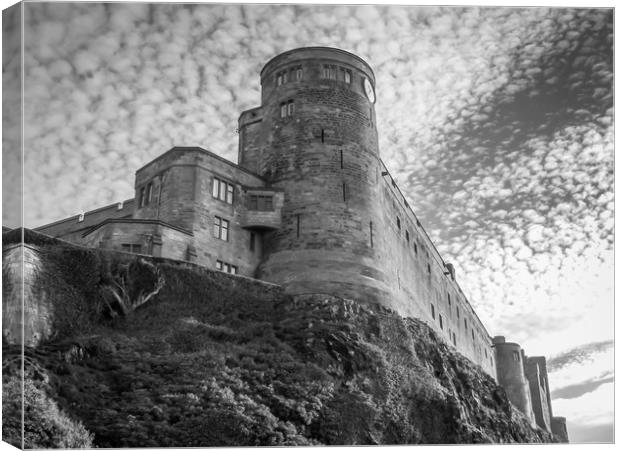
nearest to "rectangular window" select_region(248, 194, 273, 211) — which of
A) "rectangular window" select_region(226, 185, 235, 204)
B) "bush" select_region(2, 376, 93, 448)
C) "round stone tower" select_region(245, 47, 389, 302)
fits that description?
"round stone tower" select_region(245, 47, 389, 302)

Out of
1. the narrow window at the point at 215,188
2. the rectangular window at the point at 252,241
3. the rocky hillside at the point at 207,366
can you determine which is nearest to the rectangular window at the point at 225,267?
the rectangular window at the point at 252,241

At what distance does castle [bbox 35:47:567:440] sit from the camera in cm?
2630

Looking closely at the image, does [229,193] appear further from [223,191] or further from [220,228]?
[220,228]

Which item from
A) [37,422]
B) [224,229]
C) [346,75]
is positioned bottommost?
[37,422]

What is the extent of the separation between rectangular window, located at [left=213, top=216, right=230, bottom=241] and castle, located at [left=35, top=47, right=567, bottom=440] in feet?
0.14

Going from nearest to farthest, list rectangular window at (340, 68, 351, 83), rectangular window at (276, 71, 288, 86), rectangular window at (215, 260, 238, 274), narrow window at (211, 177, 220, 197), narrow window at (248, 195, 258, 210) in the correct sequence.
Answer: rectangular window at (215, 260, 238, 274)
narrow window at (211, 177, 220, 197)
narrow window at (248, 195, 258, 210)
rectangular window at (340, 68, 351, 83)
rectangular window at (276, 71, 288, 86)

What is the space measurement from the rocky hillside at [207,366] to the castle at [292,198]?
1.87m

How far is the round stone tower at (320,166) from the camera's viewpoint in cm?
2725

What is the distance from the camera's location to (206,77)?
20766 millimetres

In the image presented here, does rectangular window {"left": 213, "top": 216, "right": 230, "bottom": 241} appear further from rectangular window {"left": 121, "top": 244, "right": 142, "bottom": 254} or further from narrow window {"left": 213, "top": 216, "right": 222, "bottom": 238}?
rectangular window {"left": 121, "top": 244, "right": 142, "bottom": 254}

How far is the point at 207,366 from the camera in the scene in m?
19.8

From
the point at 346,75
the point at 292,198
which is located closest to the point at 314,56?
the point at 346,75

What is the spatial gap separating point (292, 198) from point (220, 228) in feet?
10.0

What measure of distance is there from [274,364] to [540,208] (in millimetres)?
8229
